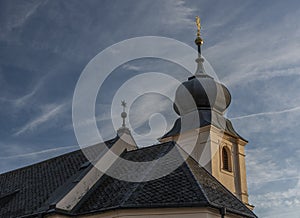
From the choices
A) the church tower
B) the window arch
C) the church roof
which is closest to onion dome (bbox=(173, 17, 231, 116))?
the church tower

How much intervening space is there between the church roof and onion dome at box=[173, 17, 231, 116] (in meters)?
9.49

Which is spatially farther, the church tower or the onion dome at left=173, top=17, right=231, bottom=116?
the onion dome at left=173, top=17, right=231, bottom=116

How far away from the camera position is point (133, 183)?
17266 millimetres

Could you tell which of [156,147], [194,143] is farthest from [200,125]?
[156,147]

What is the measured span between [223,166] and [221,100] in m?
4.41

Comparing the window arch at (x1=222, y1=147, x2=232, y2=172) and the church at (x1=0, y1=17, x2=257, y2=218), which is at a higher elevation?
the window arch at (x1=222, y1=147, x2=232, y2=172)

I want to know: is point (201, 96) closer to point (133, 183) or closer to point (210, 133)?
point (210, 133)

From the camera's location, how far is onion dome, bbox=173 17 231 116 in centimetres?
2962

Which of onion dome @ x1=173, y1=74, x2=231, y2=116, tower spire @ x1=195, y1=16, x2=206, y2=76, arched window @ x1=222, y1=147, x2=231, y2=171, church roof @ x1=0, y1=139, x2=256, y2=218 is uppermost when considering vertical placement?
tower spire @ x1=195, y1=16, x2=206, y2=76

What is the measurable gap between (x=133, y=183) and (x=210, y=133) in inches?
435

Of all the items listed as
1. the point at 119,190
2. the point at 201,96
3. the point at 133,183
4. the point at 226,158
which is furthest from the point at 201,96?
the point at 119,190

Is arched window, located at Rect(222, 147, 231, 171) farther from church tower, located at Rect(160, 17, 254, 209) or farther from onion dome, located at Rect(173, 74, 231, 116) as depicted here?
onion dome, located at Rect(173, 74, 231, 116)

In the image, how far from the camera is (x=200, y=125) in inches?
1107

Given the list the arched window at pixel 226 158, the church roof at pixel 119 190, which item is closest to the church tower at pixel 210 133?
the arched window at pixel 226 158
